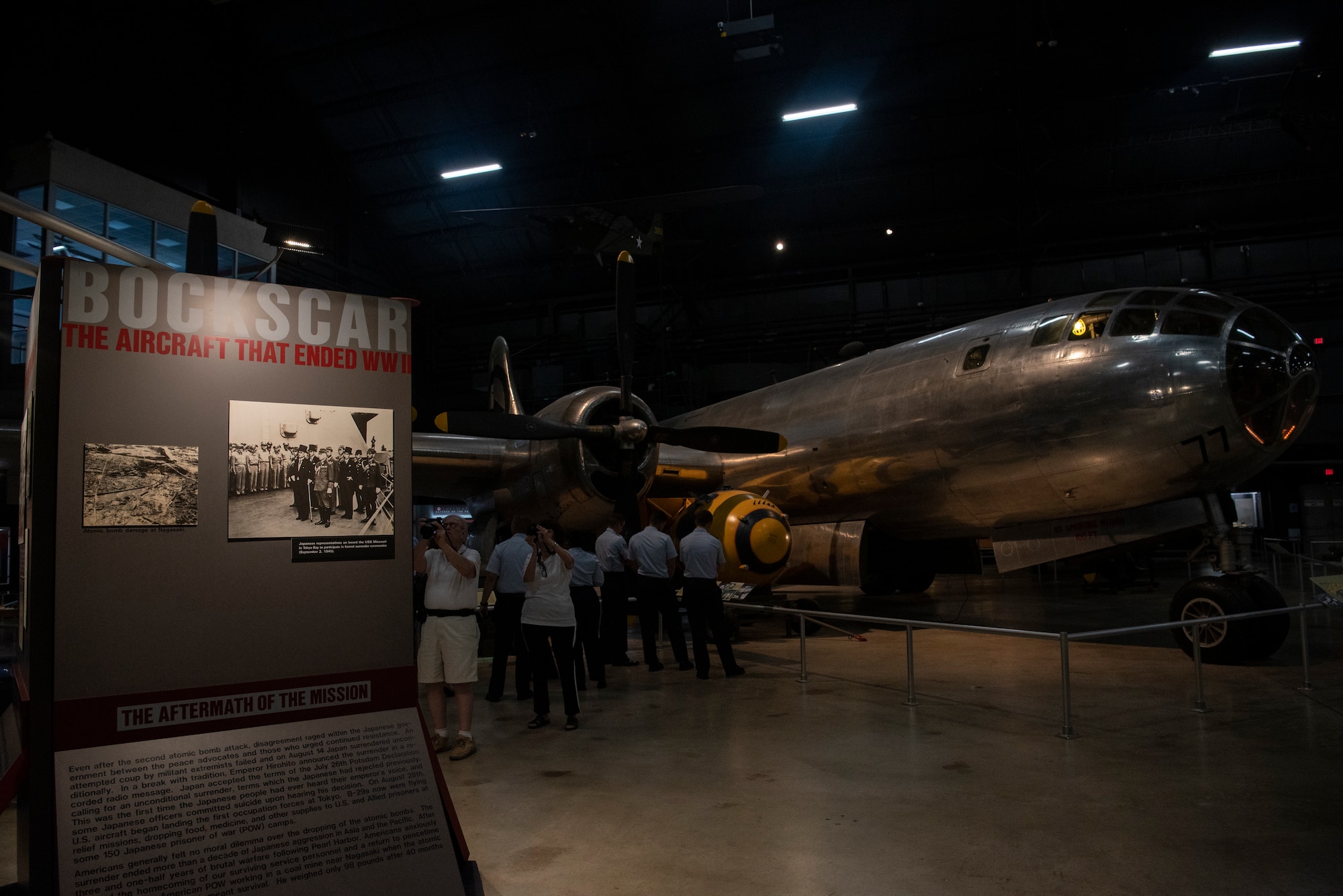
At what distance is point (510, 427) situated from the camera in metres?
9.62

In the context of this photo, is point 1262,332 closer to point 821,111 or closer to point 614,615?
point 614,615

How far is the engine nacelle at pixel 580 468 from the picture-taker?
10.7 meters

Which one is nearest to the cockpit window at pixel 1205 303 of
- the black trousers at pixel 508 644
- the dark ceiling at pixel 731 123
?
the black trousers at pixel 508 644

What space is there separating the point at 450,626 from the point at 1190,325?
7786mm

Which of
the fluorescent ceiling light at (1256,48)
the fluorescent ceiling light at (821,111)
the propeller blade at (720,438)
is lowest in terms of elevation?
the propeller blade at (720,438)

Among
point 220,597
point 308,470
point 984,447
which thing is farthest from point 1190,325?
point 220,597

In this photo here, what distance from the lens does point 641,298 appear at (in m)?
28.3

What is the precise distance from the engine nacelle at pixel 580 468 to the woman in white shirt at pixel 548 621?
4227mm

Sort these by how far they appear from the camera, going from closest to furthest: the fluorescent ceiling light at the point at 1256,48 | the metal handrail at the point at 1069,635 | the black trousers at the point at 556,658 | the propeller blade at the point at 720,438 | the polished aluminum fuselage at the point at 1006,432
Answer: the metal handrail at the point at 1069,635
the black trousers at the point at 556,658
the polished aluminum fuselage at the point at 1006,432
the propeller blade at the point at 720,438
the fluorescent ceiling light at the point at 1256,48

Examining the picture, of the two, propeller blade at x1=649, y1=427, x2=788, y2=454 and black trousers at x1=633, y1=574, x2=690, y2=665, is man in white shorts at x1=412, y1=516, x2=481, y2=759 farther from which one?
propeller blade at x1=649, y1=427, x2=788, y2=454

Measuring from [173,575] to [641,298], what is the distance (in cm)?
2589

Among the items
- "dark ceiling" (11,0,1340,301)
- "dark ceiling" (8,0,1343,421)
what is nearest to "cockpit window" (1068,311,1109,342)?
"dark ceiling" (8,0,1343,421)

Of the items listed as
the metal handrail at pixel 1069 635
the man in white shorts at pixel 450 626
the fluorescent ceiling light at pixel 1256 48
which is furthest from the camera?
the fluorescent ceiling light at pixel 1256 48

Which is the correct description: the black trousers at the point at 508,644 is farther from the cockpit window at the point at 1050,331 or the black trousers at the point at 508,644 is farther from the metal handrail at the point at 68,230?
the cockpit window at the point at 1050,331
